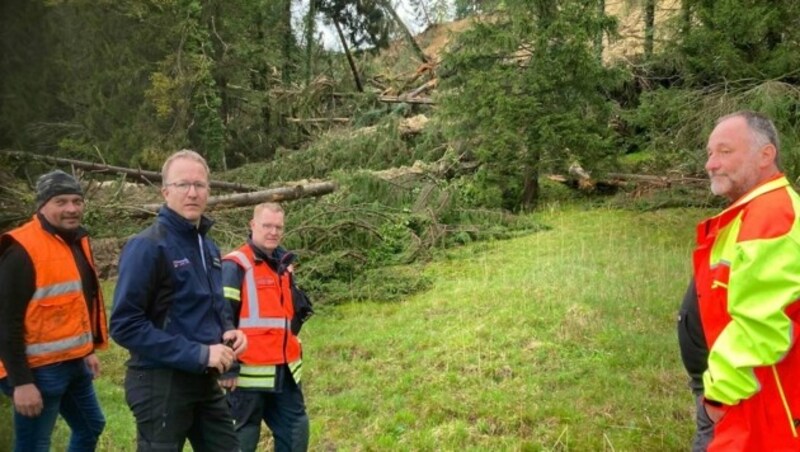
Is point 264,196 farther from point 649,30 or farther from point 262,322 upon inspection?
point 649,30

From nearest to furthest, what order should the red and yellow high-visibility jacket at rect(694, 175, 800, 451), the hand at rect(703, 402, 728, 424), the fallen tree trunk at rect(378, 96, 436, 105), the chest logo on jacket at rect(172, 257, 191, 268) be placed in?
the red and yellow high-visibility jacket at rect(694, 175, 800, 451) < the hand at rect(703, 402, 728, 424) < the chest logo on jacket at rect(172, 257, 191, 268) < the fallen tree trunk at rect(378, 96, 436, 105)

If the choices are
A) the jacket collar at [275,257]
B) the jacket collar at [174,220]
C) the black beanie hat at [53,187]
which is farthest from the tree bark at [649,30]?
the jacket collar at [174,220]

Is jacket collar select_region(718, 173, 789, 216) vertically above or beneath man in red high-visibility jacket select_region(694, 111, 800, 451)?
above

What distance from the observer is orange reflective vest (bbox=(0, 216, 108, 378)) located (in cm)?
339

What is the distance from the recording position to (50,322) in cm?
347

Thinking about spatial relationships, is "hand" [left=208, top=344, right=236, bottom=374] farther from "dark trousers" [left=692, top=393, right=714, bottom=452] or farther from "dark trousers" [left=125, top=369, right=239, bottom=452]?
"dark trousers" [left=692, top=393, right=714, bottom=452]

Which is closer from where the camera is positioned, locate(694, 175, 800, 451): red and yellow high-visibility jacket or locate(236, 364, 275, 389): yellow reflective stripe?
locate(694, 175, 800, 451): red and yellow high-visibility jacket

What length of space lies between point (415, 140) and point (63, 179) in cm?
1273

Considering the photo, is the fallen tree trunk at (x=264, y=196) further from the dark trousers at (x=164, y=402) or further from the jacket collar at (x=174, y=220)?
the dark trousers at (x=164, y=402)

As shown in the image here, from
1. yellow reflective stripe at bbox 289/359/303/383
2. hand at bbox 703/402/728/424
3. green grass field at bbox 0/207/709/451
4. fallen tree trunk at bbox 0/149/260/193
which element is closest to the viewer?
hand at bbox 703/402/728/424

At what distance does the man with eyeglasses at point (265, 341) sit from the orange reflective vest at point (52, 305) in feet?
2.67

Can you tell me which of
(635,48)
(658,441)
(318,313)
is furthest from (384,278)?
A: (635,48)

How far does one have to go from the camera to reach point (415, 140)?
16016mm

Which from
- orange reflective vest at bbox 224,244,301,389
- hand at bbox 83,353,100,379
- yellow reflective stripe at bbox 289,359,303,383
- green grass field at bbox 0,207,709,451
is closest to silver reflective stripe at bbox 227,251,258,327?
orange reflective vest at bbox 224,244,301,389
